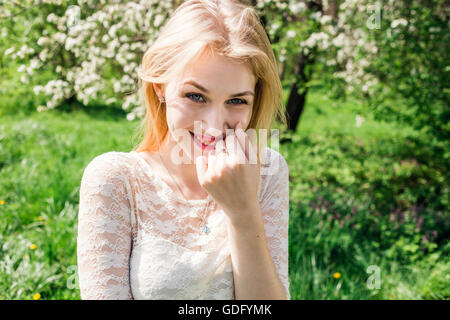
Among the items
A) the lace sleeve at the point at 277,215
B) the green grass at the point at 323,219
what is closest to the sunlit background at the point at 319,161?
the green grass at the point at 323,219

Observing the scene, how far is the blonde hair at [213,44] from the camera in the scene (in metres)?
1.43

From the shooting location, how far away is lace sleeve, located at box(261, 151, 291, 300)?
1.50 m

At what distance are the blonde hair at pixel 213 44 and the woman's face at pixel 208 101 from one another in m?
0.04

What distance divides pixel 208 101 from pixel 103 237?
613mm

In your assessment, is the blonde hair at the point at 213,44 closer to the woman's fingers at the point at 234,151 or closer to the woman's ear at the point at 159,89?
the woman's ear at the point at 159,89

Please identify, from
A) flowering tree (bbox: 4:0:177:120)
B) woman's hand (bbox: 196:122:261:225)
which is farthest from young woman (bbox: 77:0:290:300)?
flowering tree (bbox: 4:0:177:120)

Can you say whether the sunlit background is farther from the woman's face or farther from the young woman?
the woman's face

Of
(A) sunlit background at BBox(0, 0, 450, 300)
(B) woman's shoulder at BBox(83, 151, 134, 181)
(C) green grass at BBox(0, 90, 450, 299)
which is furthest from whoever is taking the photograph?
(A) sunlit background at BBox(0, 0, 450, 300)

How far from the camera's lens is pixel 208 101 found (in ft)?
4.72

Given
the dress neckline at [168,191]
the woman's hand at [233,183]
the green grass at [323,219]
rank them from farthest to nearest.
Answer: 1. the green grass at [323,219]
2. the dress neckline at [168,191]
3. the woman's hand at [233,183]

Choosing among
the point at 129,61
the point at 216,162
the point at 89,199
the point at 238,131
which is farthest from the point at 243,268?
the point at 129,61

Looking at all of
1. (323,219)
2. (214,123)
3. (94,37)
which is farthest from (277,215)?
(94,37)

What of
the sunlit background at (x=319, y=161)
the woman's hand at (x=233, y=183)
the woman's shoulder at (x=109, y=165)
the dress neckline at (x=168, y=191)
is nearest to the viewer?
the woman's hand at (x=233, y=183)

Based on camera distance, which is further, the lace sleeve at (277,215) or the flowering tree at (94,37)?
the flowering tree at (94,37)
